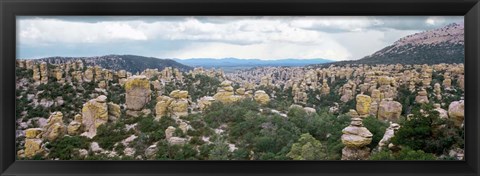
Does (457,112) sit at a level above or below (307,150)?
above

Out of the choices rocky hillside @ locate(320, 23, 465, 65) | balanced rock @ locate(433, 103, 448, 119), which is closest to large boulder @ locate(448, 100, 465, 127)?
balanced rock @ locate(433, 103, 448, 119)

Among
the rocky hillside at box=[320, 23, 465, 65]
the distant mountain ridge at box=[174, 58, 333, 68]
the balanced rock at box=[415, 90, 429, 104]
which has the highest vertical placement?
the rocky hillside at box=[320, 23, 465, 65]

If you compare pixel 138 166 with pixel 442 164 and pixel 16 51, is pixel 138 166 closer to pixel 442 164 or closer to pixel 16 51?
pixel 16 51

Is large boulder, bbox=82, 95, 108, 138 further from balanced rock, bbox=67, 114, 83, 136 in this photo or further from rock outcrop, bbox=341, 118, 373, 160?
rock outcrop, bbox=341, 118, 373, 160

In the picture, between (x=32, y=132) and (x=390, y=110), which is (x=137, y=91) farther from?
(x=390, y=110)

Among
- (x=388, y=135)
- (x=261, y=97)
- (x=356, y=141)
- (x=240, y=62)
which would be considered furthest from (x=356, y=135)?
(x=240, y=62)

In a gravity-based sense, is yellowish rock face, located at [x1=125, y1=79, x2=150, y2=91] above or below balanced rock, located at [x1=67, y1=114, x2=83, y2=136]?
above
